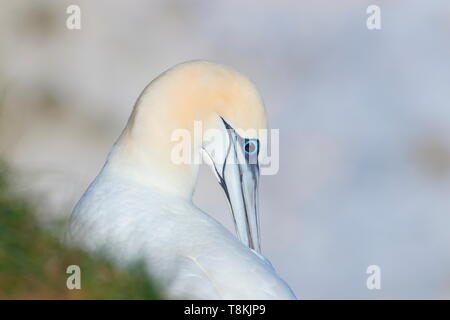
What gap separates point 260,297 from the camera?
3.99 metres

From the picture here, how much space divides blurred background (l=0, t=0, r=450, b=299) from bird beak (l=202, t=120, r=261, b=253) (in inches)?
192

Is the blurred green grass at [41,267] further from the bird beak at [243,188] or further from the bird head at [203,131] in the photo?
the bird beak at [243,188]

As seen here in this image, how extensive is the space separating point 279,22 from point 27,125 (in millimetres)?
2494

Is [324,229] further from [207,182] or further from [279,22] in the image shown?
[279,22]

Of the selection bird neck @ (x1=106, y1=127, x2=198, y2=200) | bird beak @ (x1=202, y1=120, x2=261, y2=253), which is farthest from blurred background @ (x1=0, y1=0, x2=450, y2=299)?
bird neck @ (x1=106, y1=127, x2=198, y2=200)

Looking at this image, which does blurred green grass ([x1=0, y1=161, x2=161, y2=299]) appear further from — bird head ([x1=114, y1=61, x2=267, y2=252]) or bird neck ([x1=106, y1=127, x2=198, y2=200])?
bird head ([x1=114, y1=61, x2=267, y2=252])

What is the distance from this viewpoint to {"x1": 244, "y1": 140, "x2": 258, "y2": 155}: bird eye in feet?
17.5

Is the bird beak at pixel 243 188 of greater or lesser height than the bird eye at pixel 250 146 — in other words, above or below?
below

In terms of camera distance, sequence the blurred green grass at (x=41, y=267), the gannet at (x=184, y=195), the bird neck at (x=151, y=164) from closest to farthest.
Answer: the blurred green grass at (x=41, y=267) < the gannet at (x=184, y=195) < the bird neck at (x=151, y=164)

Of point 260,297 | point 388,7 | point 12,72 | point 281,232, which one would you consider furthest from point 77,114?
point 260,297

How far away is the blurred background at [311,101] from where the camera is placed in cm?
1080

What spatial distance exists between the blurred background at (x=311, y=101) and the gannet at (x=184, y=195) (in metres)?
5.05

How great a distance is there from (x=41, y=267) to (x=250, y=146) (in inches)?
85.3

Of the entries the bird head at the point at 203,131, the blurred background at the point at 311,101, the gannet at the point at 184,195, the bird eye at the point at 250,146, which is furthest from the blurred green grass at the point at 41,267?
the blurred background at the point at 311,101
